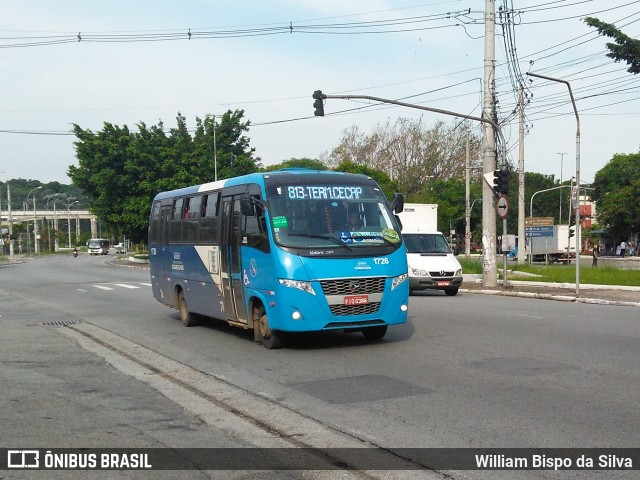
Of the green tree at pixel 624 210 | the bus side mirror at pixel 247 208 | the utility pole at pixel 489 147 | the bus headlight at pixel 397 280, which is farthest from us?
the green tree at pixel 624 210

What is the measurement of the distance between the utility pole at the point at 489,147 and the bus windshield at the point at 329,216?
14.9m

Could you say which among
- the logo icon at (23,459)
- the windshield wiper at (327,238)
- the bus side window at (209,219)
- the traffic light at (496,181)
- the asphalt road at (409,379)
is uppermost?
the traffic light at (496,181)

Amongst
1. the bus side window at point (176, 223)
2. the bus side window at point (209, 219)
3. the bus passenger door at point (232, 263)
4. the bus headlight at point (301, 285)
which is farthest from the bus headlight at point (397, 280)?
the bus side window at point (176, 223)

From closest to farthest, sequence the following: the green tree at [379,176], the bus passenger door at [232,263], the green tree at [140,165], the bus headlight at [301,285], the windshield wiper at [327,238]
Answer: the bus headlight at [301,285], the windshield wiper at [327,238], the bus passenger door at [232,263], the green tree at [140,165], the green tree at [379,176]

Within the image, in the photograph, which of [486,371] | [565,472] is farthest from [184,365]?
[565,472]

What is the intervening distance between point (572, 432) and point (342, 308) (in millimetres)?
5231

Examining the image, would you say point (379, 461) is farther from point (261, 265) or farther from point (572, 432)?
point (261, 265)

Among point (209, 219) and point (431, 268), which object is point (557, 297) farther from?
point (209, 219)

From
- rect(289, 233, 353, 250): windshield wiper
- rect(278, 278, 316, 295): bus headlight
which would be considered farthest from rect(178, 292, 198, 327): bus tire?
rect(278, 278, 316, 295): bus headlight

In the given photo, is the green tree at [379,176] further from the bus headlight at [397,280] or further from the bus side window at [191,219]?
the bus headlight at [397,280]

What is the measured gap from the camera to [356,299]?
1173 cm

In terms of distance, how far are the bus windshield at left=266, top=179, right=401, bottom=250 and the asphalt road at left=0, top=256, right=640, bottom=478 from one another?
1.74 m

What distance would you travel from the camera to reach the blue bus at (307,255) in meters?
11.6

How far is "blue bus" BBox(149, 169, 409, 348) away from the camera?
11602 mm
